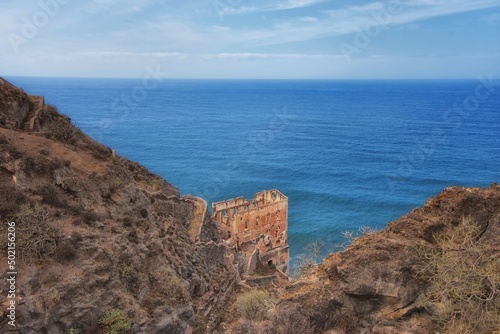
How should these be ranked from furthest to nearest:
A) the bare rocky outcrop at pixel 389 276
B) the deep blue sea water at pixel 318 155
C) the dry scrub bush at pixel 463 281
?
the deep blue sea water at pixel 318 155
the bare rocky outcrop at pixel 389 276
the dry scrub bush at pixel 463 281

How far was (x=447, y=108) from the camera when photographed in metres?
198

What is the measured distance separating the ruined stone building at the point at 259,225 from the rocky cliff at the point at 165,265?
16.0 meters

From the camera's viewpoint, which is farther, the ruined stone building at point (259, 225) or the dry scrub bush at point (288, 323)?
the ruined stone building at point (259, 225)

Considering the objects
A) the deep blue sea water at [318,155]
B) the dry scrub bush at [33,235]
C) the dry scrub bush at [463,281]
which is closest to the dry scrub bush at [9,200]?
the dry scrub bush at [33,235]

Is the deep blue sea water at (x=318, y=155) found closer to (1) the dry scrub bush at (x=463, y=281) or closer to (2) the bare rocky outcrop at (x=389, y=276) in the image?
(2) the bare rocky outcrop at (x=389, y=276)

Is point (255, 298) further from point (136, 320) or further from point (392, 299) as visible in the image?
point (392, 299)

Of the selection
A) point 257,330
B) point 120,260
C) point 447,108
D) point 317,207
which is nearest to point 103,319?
point 120,260

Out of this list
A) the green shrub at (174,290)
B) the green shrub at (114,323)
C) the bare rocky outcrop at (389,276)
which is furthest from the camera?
the green shrub at (174,290)

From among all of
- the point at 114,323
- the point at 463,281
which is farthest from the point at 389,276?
the point at 114,323

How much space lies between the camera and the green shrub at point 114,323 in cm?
1777

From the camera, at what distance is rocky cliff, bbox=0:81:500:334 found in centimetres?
1305

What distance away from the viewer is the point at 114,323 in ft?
58.9

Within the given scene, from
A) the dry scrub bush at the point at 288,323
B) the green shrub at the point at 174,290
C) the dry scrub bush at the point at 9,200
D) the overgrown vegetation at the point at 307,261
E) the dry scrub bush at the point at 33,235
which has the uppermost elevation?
the dry scrub bush at the point at 9,200

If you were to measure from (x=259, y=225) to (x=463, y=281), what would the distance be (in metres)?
39.6
